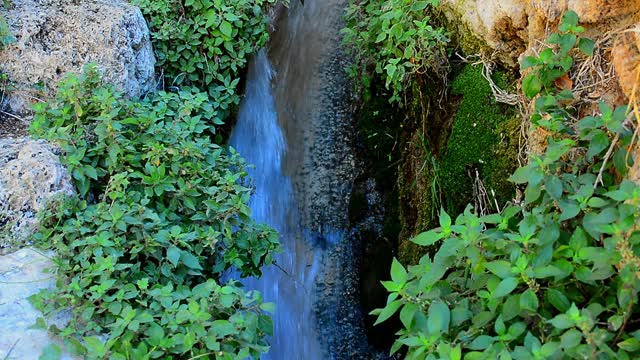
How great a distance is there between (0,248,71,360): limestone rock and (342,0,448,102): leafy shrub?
6.92 ft

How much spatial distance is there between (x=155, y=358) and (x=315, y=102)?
2.62 m

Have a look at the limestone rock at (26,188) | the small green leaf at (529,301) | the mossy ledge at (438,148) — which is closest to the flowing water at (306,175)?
the mossy ledge at (438,148)

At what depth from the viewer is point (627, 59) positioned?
2.62m

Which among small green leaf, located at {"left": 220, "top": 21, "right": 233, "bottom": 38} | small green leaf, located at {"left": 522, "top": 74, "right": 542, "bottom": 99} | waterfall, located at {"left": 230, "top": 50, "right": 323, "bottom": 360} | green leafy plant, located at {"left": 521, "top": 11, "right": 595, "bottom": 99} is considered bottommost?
waterfall, located at {"left": 230, "top": 50, "right": 323, "bottom": 360}

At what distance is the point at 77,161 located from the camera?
3262mm

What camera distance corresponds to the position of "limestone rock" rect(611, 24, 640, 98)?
2561 mm

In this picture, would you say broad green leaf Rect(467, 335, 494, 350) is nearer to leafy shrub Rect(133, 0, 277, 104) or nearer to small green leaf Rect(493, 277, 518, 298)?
small green leaf Rect(493, 277, 518, 298)

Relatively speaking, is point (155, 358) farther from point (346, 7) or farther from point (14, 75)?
point (346, 7)

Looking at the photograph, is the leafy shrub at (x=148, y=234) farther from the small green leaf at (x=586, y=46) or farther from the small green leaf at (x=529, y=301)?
the small green leaf at (x=586, y=46)

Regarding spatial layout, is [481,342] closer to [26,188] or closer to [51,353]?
[51,353]

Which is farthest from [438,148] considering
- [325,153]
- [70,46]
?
[70,46]

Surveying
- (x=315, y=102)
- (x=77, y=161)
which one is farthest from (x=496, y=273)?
(x=315, y=102)

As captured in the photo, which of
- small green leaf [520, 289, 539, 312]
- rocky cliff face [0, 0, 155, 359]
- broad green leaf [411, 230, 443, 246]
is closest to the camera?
small green leaf [520, 289, 539, 312]

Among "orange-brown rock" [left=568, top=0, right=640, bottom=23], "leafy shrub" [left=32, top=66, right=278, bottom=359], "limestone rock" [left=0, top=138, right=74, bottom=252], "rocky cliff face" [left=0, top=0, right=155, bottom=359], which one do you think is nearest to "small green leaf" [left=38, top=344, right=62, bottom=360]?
"leafy shrub" [left=32, top=66, right=278, bottom=359]
